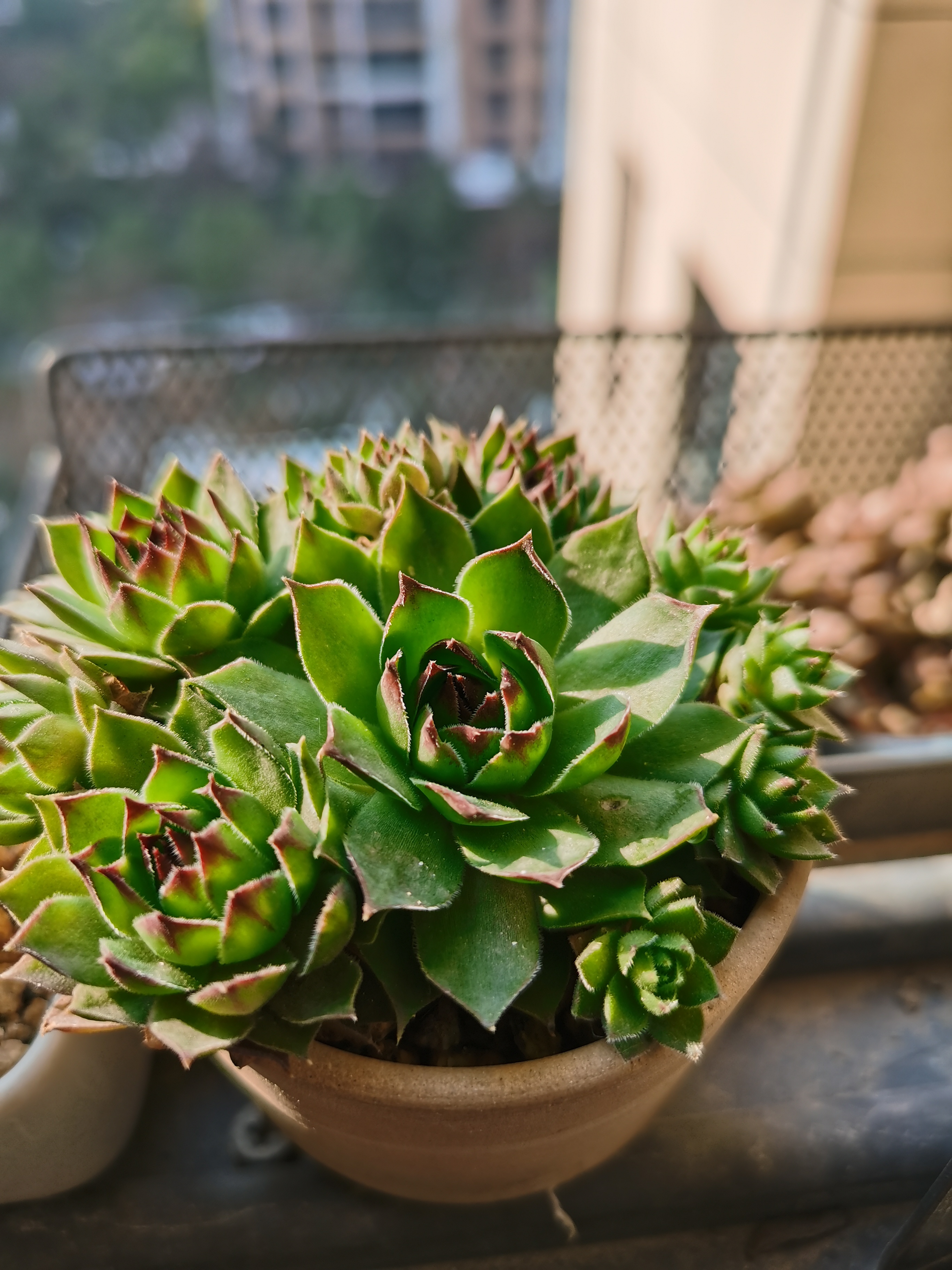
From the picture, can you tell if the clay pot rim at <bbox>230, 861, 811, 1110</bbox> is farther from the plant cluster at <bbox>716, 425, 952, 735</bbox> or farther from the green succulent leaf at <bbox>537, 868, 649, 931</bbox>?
the plant cluster at <bbox>716, 425, 952, 735</bbox>

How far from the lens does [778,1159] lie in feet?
2.04

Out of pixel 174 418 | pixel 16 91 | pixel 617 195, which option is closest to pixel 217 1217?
pixel 174 418

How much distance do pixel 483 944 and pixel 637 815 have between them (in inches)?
3.4

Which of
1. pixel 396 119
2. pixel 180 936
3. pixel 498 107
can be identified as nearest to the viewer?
pixel 180 936

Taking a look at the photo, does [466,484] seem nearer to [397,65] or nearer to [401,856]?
[401,856]

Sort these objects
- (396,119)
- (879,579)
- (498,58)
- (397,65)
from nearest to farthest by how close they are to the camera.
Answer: (879,579) < (498,58) < (397,65) < (396,119)

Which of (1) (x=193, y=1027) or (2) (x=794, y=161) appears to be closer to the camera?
(1) (x=193, y=1027)

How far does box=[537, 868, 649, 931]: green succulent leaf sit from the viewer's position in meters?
0.42

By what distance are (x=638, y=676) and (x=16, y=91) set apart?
1307cm

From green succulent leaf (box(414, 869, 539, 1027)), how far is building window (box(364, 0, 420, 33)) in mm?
12767

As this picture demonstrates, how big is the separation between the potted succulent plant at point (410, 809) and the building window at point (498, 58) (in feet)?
35.9

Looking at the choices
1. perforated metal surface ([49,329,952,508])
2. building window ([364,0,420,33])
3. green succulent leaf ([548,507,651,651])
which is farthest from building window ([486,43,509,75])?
green succulent leaf ([548,507,651,651])

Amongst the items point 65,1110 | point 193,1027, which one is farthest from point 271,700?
point 65,1110

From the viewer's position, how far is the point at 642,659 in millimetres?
461
